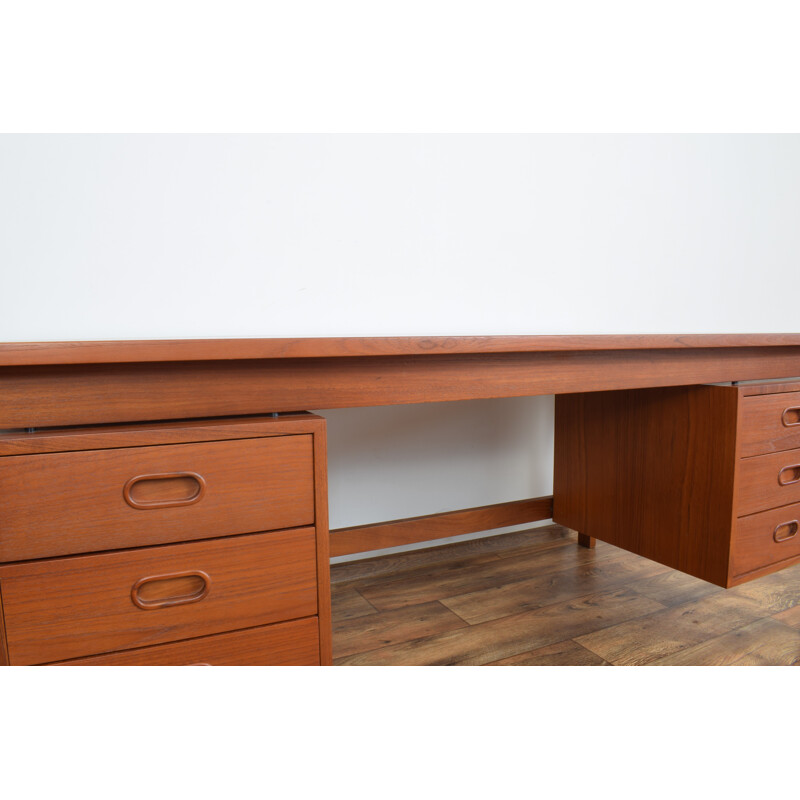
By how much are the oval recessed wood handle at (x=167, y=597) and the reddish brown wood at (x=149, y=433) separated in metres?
0.19

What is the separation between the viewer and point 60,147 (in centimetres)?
141

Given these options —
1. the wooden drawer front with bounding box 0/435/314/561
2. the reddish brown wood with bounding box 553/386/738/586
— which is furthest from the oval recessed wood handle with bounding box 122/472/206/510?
the reddish brown wood with bounding box 553/386/738/586

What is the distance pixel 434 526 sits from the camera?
5.63 ft

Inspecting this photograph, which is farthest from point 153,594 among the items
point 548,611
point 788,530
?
point 788,530

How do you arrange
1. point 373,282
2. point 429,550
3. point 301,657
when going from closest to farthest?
point 301,657
point 373,282
point 429,550

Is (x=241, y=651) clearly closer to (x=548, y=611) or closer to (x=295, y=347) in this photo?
(x=295, y=347)

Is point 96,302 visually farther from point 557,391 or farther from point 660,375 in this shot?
point 660,375

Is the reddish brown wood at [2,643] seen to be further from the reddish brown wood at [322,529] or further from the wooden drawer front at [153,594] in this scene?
the reddish brown wood at [322,529]

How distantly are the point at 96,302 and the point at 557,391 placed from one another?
1.08m

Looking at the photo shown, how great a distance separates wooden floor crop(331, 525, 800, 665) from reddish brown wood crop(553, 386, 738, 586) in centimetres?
17

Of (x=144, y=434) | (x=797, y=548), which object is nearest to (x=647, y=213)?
(x=797, y=548)

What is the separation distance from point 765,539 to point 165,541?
1.26m

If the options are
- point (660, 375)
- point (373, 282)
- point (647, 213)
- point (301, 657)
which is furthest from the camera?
point (647, 213)

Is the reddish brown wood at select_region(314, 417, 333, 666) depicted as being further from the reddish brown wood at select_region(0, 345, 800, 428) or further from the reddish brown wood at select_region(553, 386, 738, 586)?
the reddish brown wood at select_region(553, 386, 738, 586)
